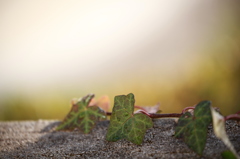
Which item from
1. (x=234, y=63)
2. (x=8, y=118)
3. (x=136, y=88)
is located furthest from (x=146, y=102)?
(x=8, y=118)

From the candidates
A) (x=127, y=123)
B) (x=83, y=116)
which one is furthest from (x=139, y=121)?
(x=83, y=116)

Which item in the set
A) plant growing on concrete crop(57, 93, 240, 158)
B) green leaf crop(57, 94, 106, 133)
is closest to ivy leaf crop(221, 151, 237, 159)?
plant growing on concrete crop(57, 93, 240, 158)

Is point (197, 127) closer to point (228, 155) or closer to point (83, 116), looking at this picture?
point (228, 155)

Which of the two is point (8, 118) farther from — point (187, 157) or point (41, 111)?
point (187, 157)

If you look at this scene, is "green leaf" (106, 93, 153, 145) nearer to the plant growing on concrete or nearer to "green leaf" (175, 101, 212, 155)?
the plant growing on concrete

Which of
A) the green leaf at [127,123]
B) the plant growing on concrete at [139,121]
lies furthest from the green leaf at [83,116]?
the green leaf at [127,123]

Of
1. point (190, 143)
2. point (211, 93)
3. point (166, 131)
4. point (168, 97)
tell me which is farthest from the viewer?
point (168, 97)

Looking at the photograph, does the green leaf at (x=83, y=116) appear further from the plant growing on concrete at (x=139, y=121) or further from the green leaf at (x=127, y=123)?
the green leaf at (x=127, y=123)
